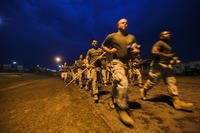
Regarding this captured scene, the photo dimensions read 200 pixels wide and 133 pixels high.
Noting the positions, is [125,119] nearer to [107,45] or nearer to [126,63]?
[126,63]

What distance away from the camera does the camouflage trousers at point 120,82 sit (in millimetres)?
3912

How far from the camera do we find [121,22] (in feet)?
14.5

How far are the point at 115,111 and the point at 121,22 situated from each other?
92.0 inches

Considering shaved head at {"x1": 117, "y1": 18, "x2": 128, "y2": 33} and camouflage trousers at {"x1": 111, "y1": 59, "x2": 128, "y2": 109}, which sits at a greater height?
shaved head at {"x1": 117, "y1": 18, "x2": 128, "y2": 33}

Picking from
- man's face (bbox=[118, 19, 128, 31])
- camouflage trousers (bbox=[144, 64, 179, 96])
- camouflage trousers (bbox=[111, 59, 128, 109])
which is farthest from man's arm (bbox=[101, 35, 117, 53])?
camouflage trousers (bbox=[144, 64, 179, 96])

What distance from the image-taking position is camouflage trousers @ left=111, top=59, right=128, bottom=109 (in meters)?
3.91

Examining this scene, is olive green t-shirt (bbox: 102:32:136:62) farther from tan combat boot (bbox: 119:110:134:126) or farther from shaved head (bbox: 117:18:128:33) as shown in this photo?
tan combat boot (bbox: 119:110:134:126)

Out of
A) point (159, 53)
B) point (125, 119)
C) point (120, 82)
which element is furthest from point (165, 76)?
point (125, 119)

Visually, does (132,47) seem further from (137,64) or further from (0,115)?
(137,64)

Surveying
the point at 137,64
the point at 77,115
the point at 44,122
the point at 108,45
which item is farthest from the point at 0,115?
the point at 137,64

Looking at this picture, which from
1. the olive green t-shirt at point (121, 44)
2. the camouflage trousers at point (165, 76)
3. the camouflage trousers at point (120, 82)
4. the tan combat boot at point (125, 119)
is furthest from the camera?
the camouflage trousers at point (165, 76)

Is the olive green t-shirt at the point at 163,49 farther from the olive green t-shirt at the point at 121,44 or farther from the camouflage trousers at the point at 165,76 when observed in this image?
the olive green t-shirt at the point at 121,44

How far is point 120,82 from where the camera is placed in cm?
400

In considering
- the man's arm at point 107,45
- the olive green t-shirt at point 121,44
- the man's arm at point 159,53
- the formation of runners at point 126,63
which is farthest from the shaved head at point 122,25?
the man's arm at point 159,53
